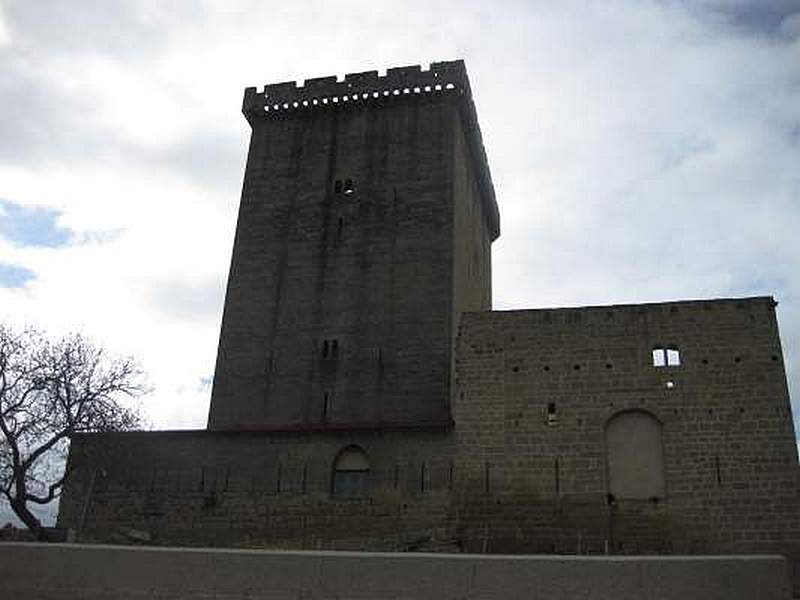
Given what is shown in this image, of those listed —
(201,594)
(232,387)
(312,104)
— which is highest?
(312,104)

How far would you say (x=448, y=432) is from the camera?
19922mm

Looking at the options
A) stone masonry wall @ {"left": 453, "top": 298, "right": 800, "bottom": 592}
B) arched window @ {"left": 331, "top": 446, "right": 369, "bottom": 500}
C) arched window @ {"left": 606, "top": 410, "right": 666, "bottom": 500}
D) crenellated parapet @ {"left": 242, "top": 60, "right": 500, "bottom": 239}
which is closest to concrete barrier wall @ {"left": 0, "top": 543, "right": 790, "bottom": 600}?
stone masonry wall @ {"left": 453, "top": 298, "right": 800, "bottom": 592}

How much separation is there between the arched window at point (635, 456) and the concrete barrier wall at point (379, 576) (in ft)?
37.2

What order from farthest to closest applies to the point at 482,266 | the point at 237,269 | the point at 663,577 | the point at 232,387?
the point at 482,266 → the point at 237,269 → the point at 232,387 → the point at 663,577

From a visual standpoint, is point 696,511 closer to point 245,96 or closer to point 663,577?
point 663,577

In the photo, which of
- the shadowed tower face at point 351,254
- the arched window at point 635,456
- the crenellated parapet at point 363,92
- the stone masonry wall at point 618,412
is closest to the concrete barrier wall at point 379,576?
the stone masonry wall at point 618,412

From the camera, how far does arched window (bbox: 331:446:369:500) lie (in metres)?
20.1

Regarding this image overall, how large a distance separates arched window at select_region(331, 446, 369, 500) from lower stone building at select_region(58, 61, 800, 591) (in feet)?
0.18

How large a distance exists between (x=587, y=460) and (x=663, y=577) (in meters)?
11.8

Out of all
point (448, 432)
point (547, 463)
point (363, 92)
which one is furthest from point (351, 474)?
point (363, 92)

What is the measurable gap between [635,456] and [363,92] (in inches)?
690

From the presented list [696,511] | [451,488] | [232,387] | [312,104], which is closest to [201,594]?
[451,488]

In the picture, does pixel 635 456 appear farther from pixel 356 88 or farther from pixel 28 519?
pixel 356 88

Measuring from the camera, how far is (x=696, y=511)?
58.4 feet
